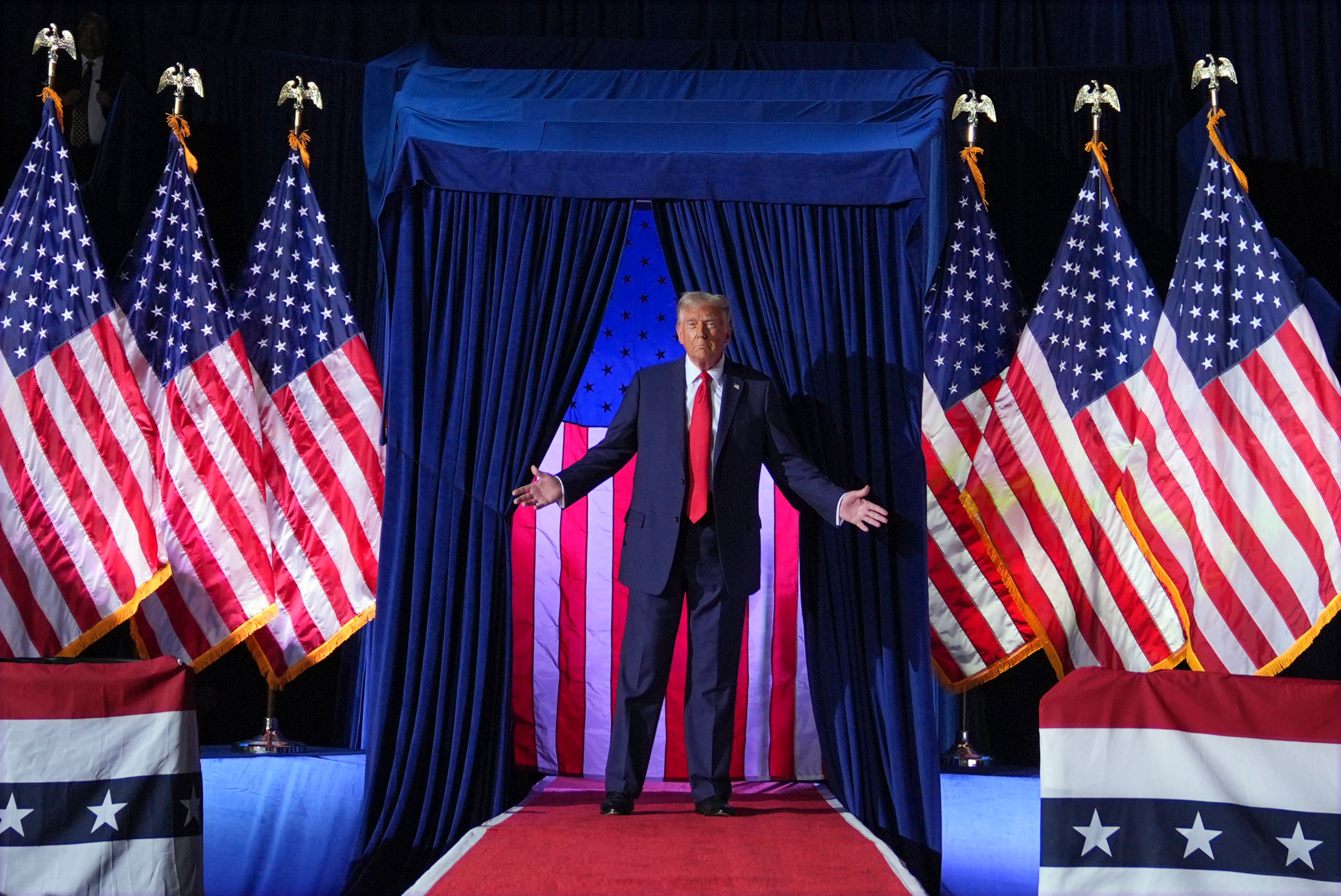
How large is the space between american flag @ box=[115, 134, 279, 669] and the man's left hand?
2.23 metres

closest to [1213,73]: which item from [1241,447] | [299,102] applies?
[1241,447]

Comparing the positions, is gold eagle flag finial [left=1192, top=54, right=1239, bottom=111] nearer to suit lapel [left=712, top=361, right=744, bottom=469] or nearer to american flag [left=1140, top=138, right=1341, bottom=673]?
american flag [left=1140, top=138, right=1341, bottom=673]

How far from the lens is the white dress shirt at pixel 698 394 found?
170 inches

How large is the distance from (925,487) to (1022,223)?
173cm

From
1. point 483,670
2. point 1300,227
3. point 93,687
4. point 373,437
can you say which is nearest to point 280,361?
point 373,437

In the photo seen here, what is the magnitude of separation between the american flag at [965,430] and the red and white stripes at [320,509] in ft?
7.01

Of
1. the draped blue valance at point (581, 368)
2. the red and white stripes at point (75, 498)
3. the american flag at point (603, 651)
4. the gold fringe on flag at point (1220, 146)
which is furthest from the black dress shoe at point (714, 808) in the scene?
the gold fringe on flag at point (1220, 146)

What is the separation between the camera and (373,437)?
5.17 meters

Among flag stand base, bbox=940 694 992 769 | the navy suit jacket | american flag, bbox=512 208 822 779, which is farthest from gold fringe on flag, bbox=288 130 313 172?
flag stand base, bbox=940 694 992 769

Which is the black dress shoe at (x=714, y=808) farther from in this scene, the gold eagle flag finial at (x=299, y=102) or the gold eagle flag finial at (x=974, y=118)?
the gold eagle flag finial at (x=299, y=102)

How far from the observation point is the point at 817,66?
18.4 feet

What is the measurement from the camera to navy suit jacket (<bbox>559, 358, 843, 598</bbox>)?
423 cm

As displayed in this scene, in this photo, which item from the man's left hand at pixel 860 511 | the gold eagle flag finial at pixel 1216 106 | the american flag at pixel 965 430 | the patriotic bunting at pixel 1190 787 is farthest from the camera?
the gold eagle flag finial at pixel 1216 106

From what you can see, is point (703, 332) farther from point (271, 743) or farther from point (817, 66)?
point (271, 743)
